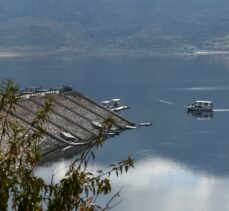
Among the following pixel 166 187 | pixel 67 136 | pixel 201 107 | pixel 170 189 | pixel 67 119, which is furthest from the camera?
pixel 201 107

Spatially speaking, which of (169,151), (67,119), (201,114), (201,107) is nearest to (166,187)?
(169,151)

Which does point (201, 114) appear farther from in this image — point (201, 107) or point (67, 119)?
point (67, 119)

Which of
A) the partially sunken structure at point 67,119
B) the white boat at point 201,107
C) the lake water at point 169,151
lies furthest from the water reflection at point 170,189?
the white boat at point 201,107

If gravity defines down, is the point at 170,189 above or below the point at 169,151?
below

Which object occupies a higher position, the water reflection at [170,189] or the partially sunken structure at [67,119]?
the partially sunken structure at [67,119]

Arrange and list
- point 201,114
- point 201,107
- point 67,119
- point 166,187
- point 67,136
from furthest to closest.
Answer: point 201,107
point 201,114
point 67,119
point 67,136
point 166,187

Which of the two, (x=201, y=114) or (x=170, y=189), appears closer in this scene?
(x=170, y=189)

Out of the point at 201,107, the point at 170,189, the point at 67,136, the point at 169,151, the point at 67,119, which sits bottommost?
the point at 170,189

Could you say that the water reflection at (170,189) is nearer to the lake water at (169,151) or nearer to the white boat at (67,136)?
the lake water at (169,151)
